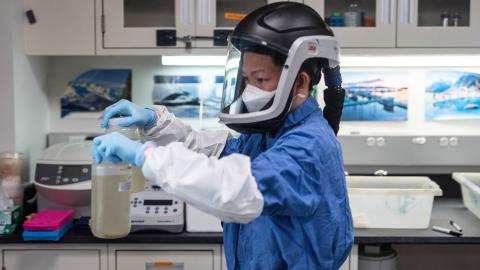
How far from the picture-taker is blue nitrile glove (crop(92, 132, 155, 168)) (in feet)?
3.56

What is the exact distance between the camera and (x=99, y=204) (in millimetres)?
1531

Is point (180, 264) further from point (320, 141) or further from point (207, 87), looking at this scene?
point (320, 141)

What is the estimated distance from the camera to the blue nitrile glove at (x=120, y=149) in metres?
1.09

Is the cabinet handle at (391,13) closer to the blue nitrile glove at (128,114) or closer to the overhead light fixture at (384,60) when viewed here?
the overhead light fixture at (384,60)

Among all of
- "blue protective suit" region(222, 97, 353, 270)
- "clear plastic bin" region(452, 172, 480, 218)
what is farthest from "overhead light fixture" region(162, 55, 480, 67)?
"blue protective suit" region(222, 97, 353, 270)

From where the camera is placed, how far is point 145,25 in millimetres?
2369

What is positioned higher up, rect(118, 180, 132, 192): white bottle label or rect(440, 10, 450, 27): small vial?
rect(440, 10, 450, 27): small vial

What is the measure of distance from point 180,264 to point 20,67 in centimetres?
116

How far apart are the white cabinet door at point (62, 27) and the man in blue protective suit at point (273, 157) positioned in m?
1.04

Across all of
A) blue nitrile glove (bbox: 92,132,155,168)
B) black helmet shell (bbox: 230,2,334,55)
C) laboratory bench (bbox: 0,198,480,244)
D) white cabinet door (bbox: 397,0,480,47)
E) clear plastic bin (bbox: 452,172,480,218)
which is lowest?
laboratory bench (bbox: 0,198,480,244)

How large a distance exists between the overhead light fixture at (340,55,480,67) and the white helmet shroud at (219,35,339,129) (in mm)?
1220

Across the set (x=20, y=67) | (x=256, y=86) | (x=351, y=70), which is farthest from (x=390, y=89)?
(x=20, y=67)

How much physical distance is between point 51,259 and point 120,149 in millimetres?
1232

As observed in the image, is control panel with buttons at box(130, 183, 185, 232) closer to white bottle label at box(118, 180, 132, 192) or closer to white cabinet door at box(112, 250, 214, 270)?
white cabinet door at box(112, 250, 214, 270)
